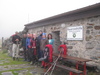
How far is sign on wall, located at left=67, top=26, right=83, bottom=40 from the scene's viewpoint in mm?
6383

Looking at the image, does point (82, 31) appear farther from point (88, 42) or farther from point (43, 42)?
point (43, 42)

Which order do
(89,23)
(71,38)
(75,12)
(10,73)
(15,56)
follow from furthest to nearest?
1. (15,56)
2. (71,38)
3. (75,12)
4. (89,23)
5. (10,73)

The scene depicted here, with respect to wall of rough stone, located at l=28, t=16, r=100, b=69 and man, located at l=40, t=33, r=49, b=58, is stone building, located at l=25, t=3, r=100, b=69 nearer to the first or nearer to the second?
wall of rough stone, located at l=28, t=16, r=100, b=69

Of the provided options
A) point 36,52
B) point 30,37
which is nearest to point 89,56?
point 36,52

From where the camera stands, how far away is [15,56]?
888 cm

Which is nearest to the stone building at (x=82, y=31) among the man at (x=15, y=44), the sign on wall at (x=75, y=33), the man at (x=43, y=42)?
the sign on wall at (x=75, y=33)

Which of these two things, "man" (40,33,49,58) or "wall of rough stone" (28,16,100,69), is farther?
"man" (40,33,49,58)

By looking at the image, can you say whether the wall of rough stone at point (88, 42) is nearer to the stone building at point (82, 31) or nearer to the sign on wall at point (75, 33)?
the stone building at point (82, 31)

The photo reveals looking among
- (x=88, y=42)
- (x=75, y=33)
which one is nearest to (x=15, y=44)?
(x=75, y=33)

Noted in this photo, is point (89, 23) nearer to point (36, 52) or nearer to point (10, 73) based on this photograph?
point (36, 52)

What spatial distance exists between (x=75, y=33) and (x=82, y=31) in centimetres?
50

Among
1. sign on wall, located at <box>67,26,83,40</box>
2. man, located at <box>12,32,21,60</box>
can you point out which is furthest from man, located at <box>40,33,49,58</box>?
man, located at <box>12,32,21,60</box>

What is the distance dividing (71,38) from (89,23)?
138cm

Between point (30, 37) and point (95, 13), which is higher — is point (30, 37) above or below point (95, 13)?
below
